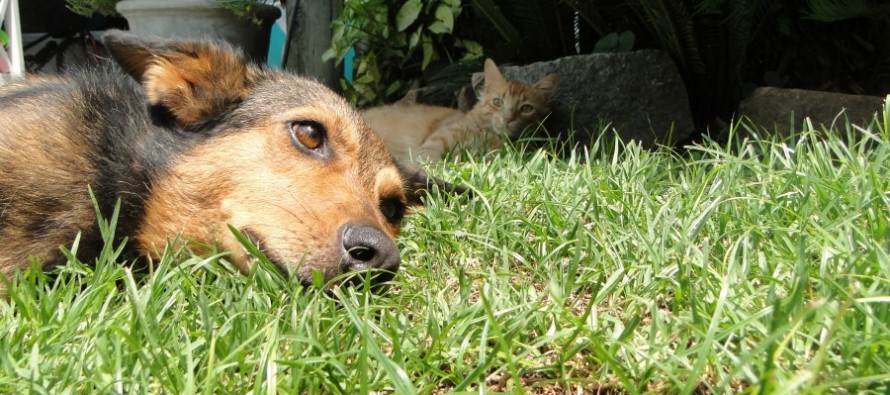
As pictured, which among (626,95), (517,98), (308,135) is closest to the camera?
(308,135)

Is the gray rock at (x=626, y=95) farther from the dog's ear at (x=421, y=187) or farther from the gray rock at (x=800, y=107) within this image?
the dog's ear at (x=421, y=187)

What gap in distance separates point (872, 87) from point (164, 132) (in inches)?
234

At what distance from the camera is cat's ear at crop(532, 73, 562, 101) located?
20.0ft

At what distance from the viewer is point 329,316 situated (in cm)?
195

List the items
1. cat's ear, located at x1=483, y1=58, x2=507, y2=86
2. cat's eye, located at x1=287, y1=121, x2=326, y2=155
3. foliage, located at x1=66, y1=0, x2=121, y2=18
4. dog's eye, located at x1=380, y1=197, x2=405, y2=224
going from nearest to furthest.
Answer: cat's eye, located at x1=287, y1=121, x2=326, y2=155 → dog's eye, located at x1=380, y1=197, x2=405, y2=224 → cat's ear, located at x1=483, y1=58, x2=507, y2=86 → foliage, located at x1=66, y1=0, x2=121, y2=18

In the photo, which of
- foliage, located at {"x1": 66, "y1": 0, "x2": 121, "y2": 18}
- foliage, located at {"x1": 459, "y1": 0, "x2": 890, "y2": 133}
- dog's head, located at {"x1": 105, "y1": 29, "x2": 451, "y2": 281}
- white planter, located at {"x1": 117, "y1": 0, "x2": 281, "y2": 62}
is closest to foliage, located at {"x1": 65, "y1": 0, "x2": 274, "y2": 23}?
foliage, located at {"x1": 66, "y1": 0, "x2": 121, "y2": 18}

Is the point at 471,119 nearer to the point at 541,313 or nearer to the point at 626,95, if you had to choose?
the point at 626,95

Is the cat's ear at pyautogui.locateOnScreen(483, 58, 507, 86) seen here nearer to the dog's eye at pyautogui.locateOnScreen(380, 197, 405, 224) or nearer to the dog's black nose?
the dog's eye at pyautogui.locateOnScreen(380, 197, 405, 224)

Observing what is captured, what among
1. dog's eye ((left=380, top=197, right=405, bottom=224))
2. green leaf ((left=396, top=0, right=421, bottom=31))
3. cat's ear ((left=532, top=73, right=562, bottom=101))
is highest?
dog's eye ((left=380, top=197, right=405, bottom=224))

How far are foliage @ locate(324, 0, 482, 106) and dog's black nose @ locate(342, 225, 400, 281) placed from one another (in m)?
4.94

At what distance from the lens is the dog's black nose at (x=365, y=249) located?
213 cm

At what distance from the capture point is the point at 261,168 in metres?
2.41

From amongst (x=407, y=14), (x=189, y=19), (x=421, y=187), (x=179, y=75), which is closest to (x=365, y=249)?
(x=179, y=75)

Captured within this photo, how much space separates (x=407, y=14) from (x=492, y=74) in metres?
1.18
